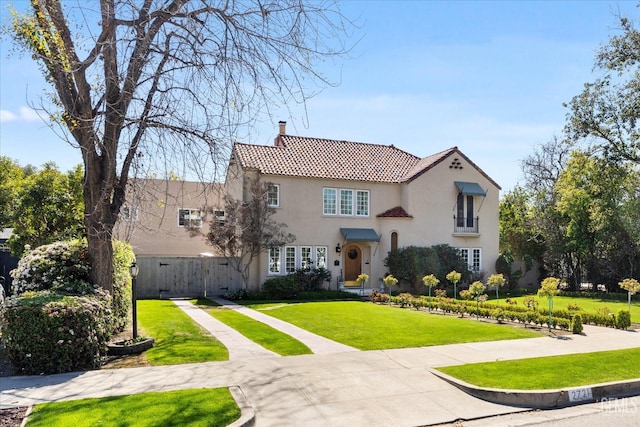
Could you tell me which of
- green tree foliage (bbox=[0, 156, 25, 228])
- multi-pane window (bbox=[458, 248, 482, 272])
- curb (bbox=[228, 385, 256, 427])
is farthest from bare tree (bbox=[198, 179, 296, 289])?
curb (bbox=[228, 385, 256, 427])

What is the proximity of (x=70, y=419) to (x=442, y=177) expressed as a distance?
26.0 metres

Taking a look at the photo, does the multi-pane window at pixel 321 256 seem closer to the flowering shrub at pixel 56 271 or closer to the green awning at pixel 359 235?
the green awning at pixel 359 235

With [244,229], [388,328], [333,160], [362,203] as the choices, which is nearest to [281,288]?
[244,229]

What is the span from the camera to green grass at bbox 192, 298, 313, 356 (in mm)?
10430

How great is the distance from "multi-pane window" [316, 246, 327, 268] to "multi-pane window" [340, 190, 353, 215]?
2.41 m

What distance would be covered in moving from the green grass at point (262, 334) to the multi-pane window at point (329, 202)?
10016 mm

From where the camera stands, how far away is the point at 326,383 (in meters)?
7.77

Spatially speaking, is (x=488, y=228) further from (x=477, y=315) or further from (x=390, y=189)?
(x=477, y=315)

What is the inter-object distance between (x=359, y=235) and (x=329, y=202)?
8.39ft

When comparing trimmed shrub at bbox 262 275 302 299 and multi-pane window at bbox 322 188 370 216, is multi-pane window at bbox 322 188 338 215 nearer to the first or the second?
multi-pane window at bbox 322 188 370 216

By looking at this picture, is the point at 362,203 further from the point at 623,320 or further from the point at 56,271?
the point at 56,271

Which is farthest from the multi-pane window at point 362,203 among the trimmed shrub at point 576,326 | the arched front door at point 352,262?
the trimmed shrub at point 576,326

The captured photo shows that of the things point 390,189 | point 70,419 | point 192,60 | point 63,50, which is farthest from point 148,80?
point 390,189

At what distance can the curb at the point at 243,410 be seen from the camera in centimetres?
589
